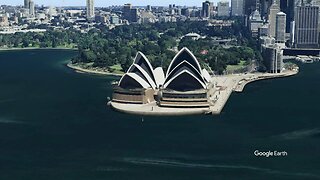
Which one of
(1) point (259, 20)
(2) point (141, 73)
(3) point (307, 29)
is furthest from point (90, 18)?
(2) point (141, 73)

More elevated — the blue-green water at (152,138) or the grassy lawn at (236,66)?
the grassy lawn at (236,66)

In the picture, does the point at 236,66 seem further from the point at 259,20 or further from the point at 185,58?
the point at 259,20

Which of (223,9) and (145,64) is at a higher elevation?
(223,9)

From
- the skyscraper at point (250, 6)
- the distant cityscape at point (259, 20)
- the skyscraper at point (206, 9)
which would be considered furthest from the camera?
the skyscraper at point (206, 9)

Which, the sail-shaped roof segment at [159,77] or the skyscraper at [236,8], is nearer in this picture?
the sail-shaped roof segment at [159,77]

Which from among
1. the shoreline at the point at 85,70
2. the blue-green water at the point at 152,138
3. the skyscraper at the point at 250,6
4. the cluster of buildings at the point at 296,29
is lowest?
the blue-green water at the point at 152,138

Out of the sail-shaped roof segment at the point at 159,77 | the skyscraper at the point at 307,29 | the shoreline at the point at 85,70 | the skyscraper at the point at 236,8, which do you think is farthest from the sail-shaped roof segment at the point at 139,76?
the skyscraper at the point at 236,8

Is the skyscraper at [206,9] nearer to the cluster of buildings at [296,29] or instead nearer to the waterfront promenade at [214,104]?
the cluster of buildings at [296,29]
